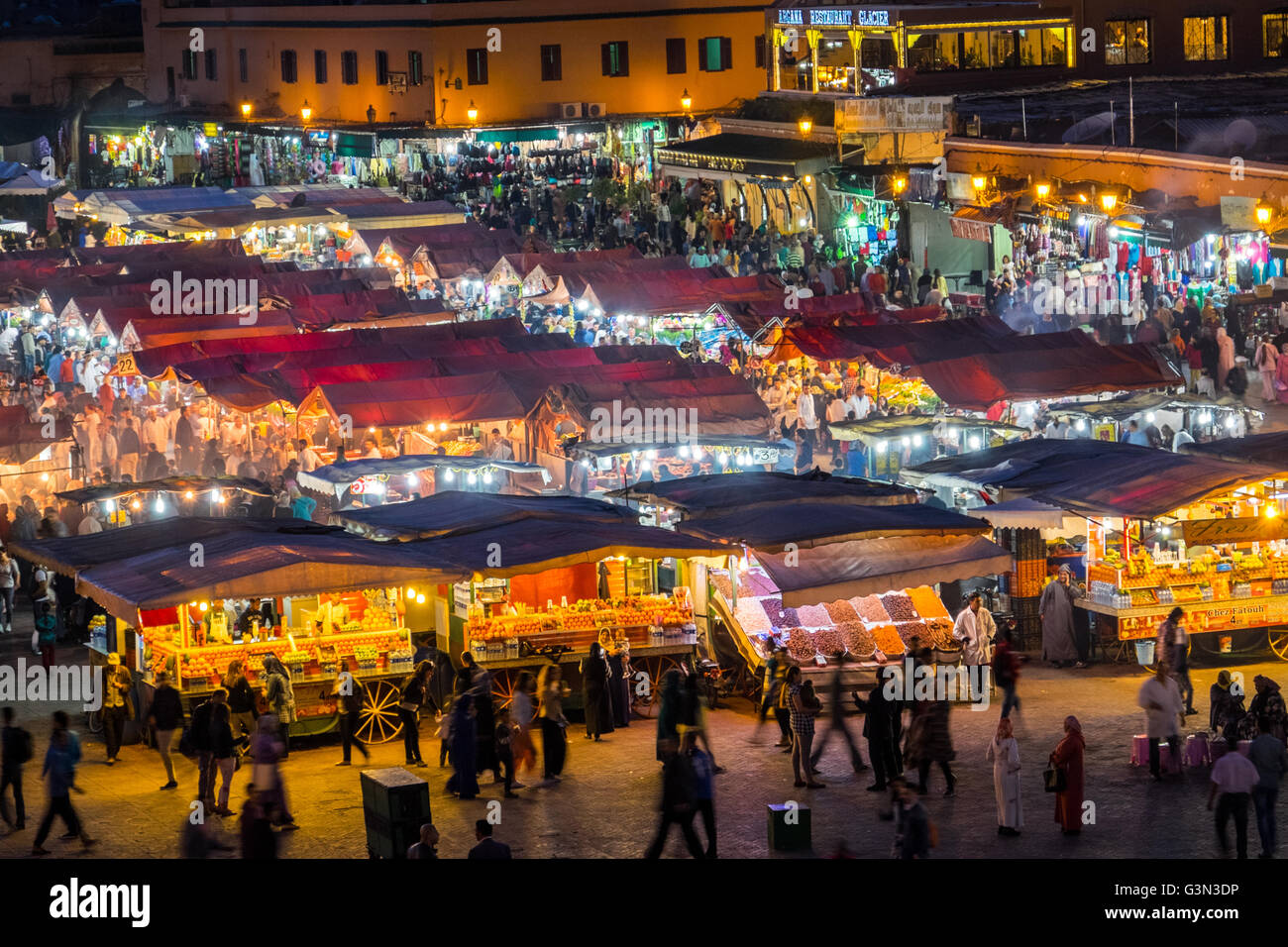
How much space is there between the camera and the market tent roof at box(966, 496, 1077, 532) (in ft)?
62.5

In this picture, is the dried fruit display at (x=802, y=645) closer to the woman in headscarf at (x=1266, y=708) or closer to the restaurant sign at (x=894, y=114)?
the woman in headscarf at (x=1266, y=708)

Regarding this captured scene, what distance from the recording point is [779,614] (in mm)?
18312

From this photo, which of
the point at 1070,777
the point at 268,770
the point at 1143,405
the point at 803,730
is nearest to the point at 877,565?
the point at 803,730

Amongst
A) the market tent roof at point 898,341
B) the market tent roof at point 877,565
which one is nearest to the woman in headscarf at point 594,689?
the market tent roof at point 877,565

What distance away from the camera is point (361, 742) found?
16.5 metres

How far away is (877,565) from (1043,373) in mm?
7359

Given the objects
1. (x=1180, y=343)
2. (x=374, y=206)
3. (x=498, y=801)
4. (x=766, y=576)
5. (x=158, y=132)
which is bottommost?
(x=498, y=801)

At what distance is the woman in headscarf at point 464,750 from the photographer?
14906mm

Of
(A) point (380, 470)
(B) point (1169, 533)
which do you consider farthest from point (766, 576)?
(A) point (380, 470)

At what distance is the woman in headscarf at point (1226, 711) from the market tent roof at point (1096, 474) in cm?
340

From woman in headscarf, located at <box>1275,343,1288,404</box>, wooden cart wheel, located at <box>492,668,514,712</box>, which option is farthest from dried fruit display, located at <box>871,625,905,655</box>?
woman in headscarf, located at <box>1275,343,1288,404</box>

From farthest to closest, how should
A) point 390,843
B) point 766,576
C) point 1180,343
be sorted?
1. point 1180,343
2. point 766,576
3. point 390,843
